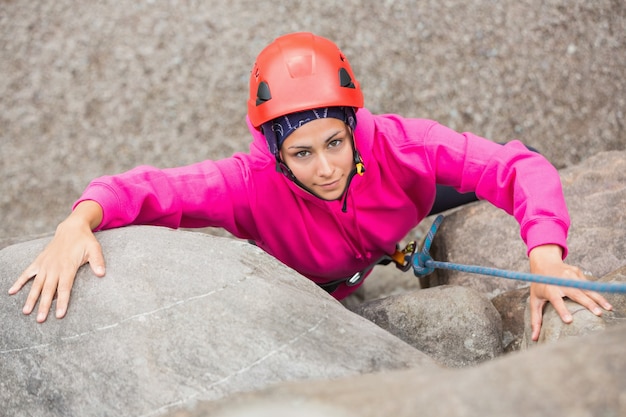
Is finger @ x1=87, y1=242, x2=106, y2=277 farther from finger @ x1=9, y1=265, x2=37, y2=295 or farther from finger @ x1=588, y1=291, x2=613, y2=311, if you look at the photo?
finger @ x1=588, y1=291, x2=613, y2=311

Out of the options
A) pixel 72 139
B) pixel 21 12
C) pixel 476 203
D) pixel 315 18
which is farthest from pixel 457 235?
pixel 21 12

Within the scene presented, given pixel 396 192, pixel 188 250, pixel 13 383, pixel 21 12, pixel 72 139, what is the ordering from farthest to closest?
pixel 21 12 < pixel 72 139 < pixel 396 192 < pixel 188 250 < pixel 13 383

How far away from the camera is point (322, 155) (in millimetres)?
2277

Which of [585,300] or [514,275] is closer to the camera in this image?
[514,275]

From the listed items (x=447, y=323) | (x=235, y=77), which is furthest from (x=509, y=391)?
(x=235, y=77)

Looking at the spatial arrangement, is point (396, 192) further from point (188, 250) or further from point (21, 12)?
point (21, 12)

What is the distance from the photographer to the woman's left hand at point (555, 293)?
2.03 m

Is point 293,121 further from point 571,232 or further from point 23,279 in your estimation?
point 571,232

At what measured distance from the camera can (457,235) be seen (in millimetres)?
3223

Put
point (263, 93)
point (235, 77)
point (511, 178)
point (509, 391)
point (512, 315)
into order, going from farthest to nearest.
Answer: point (235, 77) < point (512, 315) < point (511, 178) < point (263, 93) < point (509, 391)

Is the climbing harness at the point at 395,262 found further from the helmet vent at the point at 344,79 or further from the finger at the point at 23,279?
the finger at the point at 23,279

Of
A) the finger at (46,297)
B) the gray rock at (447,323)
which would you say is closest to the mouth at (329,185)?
the gray rock at (447,323)

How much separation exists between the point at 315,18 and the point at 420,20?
2.40ft

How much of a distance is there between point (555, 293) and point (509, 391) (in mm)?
994
